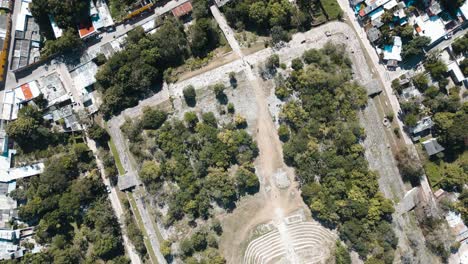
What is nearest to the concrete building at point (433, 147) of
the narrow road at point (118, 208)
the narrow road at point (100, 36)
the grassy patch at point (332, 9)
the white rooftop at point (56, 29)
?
the grassy patch at point (332, 9)

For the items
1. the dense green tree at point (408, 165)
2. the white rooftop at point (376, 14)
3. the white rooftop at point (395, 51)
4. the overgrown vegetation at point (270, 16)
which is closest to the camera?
the dense green tree at point (408, 165)

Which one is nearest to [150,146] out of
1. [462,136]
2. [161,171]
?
[161,171]

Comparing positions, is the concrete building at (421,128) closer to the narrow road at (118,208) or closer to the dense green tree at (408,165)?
the dense green tree at (408,165)

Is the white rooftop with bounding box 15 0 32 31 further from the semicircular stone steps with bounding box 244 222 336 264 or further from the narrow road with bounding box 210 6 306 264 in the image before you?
the semicircular stone steps with bounding box 244 222 336 264

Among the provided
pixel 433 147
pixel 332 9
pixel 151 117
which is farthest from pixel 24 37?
pixel 433 147

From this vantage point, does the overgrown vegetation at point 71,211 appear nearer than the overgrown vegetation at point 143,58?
No
